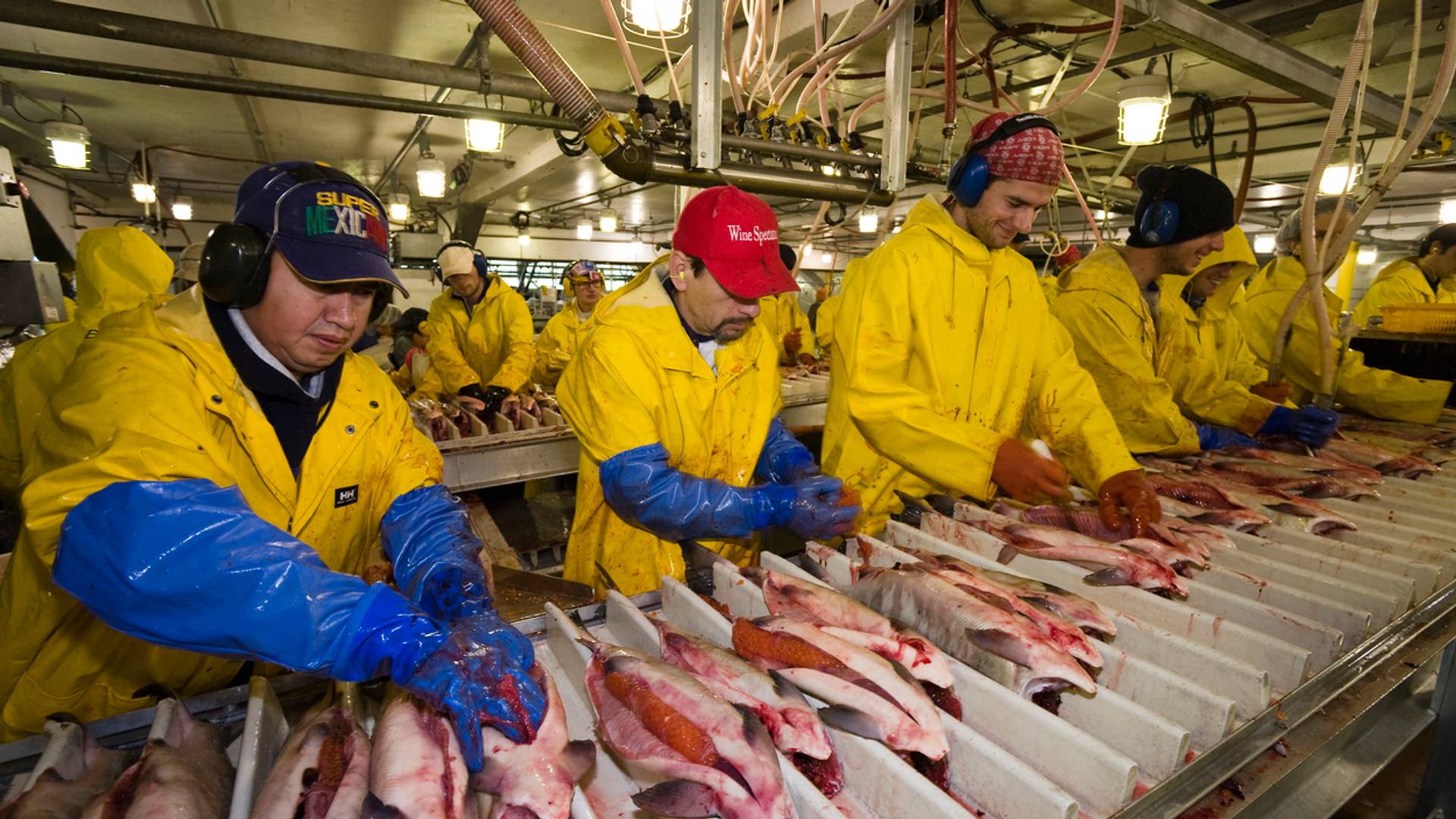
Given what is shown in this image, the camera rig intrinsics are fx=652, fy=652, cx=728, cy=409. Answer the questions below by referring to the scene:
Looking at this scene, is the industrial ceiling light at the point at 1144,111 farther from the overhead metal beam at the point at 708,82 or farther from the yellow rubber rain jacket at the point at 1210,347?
the overhead metal beam at the point at 708,82

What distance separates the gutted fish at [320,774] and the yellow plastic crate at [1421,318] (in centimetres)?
670

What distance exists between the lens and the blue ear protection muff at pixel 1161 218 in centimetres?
316

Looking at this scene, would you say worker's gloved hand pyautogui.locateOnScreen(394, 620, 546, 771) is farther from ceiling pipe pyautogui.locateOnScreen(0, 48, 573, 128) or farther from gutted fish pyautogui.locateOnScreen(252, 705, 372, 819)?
ceiling pipe pyautogui.locateOnScreen(0, 48, 573, 128)

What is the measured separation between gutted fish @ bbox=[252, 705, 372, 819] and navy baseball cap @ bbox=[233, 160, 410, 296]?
0.91 metres

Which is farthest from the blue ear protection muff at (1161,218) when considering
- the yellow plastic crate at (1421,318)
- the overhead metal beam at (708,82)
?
the yellow plastic crate at (1421,318)

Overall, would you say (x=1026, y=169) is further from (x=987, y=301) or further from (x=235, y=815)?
(x=235, y=815)

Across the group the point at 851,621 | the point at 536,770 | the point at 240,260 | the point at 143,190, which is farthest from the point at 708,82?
the point at 143,190

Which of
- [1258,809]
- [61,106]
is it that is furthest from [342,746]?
[61,106]

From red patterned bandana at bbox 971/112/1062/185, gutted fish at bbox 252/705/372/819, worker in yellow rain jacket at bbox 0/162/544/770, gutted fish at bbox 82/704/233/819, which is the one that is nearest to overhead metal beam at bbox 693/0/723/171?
red patterned bandana at bbox 971/112/1062/185

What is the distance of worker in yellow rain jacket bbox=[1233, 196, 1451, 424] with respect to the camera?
14.1ft

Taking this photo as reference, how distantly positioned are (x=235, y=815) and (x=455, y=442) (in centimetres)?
346

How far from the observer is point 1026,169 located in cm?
232

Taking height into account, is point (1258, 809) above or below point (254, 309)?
below

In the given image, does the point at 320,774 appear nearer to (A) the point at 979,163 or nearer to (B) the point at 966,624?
(B) the point at 966,624
